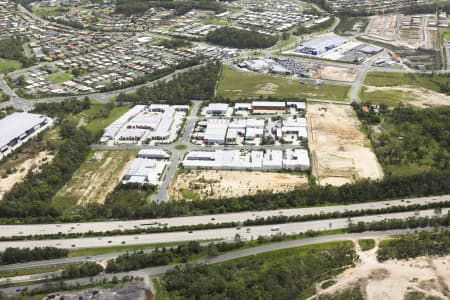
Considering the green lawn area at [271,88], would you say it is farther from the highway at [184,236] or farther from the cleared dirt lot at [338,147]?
A: the highway at [184,236]

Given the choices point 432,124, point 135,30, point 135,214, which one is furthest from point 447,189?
point 135,30

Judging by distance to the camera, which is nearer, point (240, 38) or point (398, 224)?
point (398, 224)

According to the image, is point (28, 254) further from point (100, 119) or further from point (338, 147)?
point (338, 147)

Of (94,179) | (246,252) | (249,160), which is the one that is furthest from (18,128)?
(246,252)

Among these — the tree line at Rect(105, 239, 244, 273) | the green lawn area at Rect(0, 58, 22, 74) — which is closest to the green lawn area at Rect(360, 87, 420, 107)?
the tree line at Rect(105, 239, 244, 273)

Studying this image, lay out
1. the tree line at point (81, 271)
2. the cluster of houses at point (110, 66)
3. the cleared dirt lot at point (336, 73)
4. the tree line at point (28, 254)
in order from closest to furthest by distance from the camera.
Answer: the tree line at point (81, 271) → the tree line at point (28, 254) → the cleared dirt lot at point (336, 73) → the cluster of houses at point (110, 66)

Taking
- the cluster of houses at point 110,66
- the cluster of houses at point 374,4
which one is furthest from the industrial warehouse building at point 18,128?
the cluster of houses at point 374,4

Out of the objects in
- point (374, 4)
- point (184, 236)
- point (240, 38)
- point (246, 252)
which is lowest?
point (184, 236)
